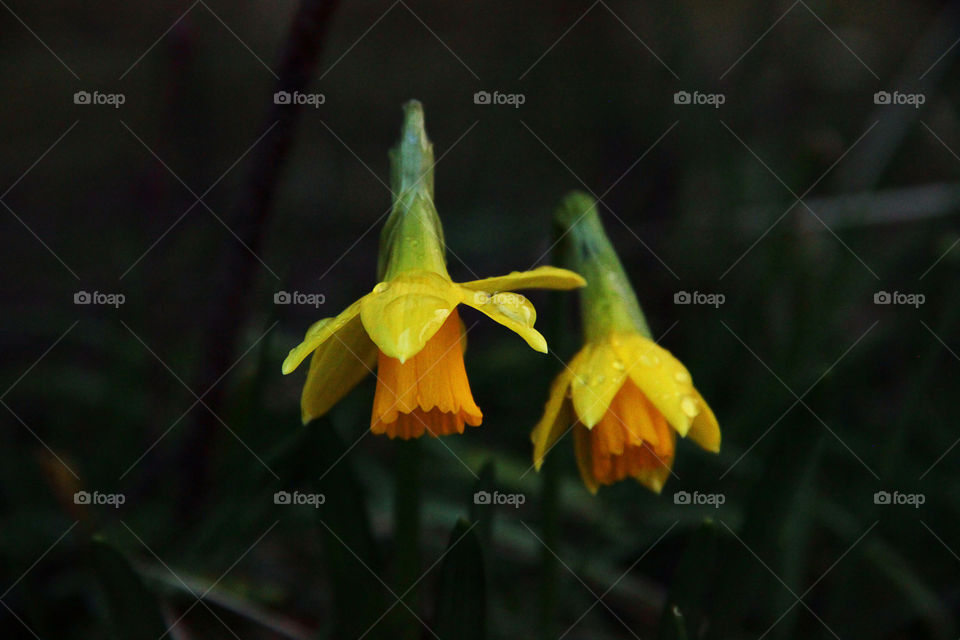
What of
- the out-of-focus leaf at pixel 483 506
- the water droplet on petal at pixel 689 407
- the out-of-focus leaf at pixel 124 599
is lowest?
the out-of-focus leaf at pixel 124 599

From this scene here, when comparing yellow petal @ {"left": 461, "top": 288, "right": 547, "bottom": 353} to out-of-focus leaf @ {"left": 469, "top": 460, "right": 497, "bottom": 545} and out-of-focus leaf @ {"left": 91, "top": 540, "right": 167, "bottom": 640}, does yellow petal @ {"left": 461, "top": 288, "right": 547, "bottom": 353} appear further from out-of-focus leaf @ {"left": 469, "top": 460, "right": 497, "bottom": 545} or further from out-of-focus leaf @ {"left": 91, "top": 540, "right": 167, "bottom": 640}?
out-of-focus leaf @ {"left": 91, "top": 540, "right": 167, "bottom": 640}

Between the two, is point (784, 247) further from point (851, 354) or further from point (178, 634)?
point (178, 634)

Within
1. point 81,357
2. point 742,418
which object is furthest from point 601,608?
point 81,357

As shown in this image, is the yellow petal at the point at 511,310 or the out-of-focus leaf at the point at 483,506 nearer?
the yellow petal at the point at 511,310

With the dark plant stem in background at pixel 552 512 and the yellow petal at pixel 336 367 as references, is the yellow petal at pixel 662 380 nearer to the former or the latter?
the dark plant stem in background at pixel 552 512

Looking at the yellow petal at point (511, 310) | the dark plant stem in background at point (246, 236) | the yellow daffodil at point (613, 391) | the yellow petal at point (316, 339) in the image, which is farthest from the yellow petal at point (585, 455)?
the dark plant stem in background at point (246, 236)
